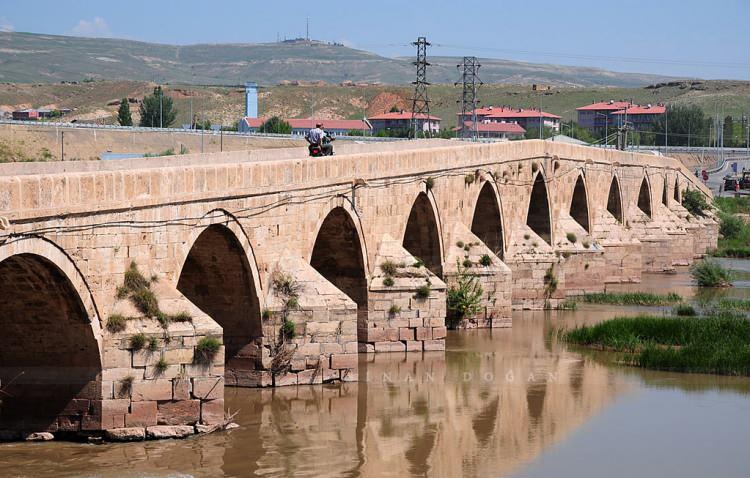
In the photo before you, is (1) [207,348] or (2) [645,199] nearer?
(1) [207,348]

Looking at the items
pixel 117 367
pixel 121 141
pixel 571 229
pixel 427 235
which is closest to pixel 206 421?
pixel 117 367

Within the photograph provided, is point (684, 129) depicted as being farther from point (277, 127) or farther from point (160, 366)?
point (160, 366)

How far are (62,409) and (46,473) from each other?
1.17 meters

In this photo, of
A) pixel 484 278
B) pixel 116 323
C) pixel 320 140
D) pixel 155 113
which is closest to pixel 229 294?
pixel 116 323

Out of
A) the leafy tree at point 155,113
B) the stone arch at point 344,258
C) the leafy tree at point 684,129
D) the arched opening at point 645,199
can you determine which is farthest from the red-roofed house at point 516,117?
the stone arch at point 344,258

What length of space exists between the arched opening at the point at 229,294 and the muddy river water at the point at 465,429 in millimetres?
608

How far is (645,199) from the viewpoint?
148ft

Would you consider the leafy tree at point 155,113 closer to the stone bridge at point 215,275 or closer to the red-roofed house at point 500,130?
the red-roofed house at point 500,130

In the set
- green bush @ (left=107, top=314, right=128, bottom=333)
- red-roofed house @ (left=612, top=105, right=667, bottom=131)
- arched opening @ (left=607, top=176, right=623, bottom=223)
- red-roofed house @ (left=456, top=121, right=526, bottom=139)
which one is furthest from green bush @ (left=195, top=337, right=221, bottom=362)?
red-roofed house @ (left=612, top=105, right=667, bottom=131)

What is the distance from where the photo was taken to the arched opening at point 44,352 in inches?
535

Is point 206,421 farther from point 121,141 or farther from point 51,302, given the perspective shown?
point 121,141

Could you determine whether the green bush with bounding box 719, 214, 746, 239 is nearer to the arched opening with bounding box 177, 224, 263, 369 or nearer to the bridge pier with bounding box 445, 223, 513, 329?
the bridge pier with bounding box 445, 223, 513, 329

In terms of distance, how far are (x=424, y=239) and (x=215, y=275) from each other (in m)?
8.06

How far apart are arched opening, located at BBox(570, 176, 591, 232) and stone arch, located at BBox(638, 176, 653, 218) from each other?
8331 millimetres
